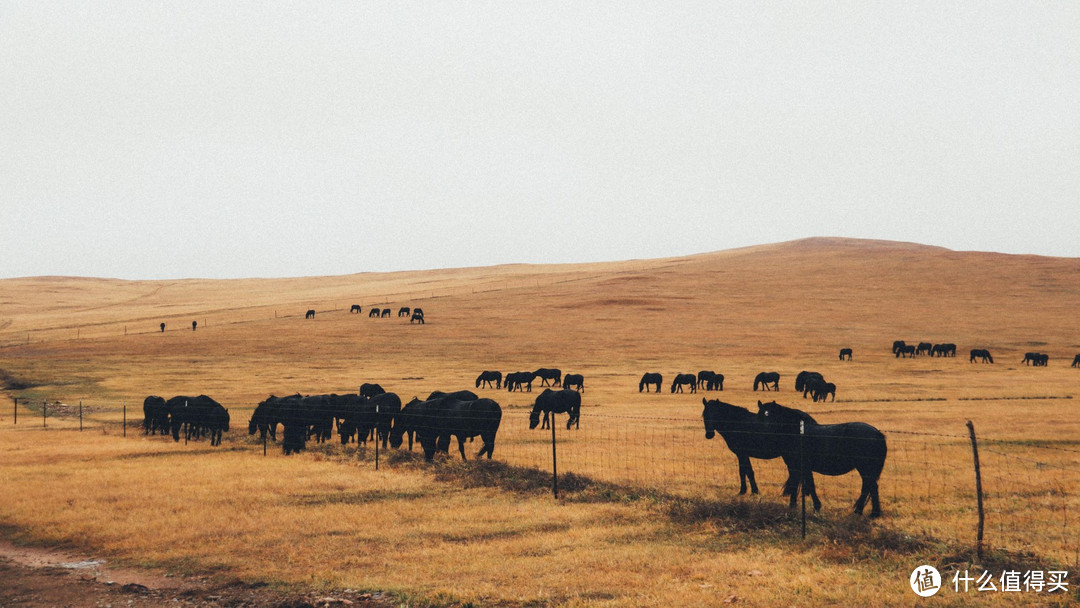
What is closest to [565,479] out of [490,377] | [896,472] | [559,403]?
[896,472]

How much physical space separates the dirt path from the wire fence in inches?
302

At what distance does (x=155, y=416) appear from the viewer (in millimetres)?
27938

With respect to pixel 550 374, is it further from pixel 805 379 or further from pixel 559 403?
pixel 559 403

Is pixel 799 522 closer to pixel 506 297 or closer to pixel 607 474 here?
pixel 607 474

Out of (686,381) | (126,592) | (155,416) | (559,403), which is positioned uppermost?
(559,403)

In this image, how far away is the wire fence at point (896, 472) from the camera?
1198 cm

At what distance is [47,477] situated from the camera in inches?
683

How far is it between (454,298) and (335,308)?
566 inches

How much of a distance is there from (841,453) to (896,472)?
194 inches

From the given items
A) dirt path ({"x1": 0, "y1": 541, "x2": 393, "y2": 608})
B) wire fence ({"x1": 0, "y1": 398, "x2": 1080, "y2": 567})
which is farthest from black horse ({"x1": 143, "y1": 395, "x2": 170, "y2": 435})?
dirt path ({"x1": 0, "y1": 541, "x2": 393, "y2": 608})

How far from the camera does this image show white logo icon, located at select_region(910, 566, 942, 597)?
8.69 meters

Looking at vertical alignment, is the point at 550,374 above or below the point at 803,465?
below

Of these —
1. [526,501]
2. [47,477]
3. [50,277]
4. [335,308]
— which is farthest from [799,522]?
[50,277]

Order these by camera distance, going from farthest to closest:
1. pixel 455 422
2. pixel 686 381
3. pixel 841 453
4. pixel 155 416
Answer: pixel 686 381
pixel 155 416
pixel 455 422
pixel 841 453
